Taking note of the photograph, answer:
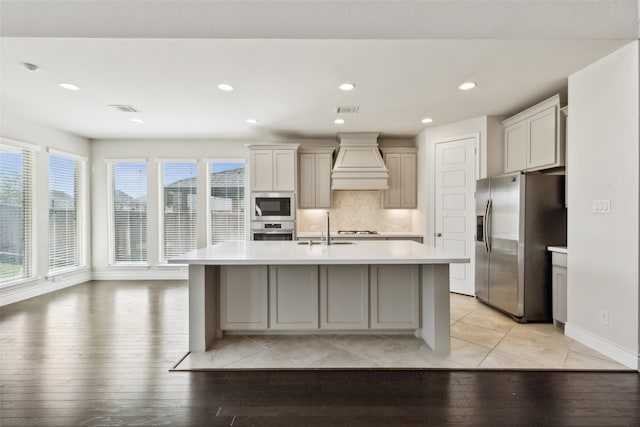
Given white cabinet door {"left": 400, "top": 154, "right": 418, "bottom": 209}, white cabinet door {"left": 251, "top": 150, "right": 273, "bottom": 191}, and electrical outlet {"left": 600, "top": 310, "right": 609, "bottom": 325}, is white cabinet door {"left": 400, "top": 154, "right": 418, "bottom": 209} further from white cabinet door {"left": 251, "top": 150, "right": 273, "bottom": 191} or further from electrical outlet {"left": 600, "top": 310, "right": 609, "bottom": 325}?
electrical outlet {"left": 600, "top": 310, "right": 609, "bottom": 325}

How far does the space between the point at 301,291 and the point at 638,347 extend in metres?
2.72

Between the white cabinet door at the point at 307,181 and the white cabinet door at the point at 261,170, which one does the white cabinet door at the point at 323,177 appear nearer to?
the white cabinet door at the point at 307,181

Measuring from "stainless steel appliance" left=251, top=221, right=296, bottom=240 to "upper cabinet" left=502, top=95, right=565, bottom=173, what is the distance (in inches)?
131

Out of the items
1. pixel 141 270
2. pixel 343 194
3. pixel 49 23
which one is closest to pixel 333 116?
pixel 343 194

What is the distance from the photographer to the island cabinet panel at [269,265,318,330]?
3.10 m

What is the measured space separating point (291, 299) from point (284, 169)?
2775 mm

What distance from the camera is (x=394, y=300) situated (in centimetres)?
308

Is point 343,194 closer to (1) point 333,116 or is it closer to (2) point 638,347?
(1) point 333,116

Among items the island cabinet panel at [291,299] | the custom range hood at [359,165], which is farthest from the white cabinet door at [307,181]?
the island cabinet panel at [291,299]

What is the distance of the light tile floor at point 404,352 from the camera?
2.58 meters

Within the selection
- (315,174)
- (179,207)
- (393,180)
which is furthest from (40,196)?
(393,180)

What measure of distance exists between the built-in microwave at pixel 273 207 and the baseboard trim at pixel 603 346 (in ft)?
12.5

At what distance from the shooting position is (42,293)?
4980mm

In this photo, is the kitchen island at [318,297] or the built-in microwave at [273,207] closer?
the kitchen island at [318,297]
